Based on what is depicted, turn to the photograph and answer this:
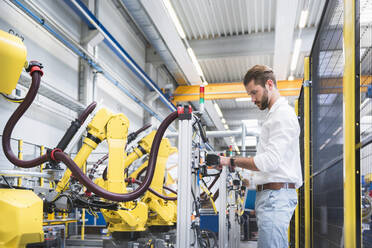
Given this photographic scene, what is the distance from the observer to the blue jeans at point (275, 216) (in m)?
2.23

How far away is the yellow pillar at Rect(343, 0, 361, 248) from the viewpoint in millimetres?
1732

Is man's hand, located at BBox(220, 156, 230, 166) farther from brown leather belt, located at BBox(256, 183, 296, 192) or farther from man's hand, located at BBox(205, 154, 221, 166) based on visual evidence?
brown leather belt, located at BBox(256, 183, 296, 192)

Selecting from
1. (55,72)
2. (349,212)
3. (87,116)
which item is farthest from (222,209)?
(55,72)

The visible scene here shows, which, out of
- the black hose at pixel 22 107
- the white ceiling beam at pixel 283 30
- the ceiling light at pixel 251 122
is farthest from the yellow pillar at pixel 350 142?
the ceiling light at pixel 251 122

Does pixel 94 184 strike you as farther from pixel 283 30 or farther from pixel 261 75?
pixel 283 30

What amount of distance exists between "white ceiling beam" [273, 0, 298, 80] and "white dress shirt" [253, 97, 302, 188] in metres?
5.45

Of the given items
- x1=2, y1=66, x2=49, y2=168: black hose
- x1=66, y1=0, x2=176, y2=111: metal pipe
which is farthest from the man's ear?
x1=66, y1=0, x2=176, y2=111: metal pipe

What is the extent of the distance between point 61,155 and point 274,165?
2.19m

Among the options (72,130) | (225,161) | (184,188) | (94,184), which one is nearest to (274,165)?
(225,161)

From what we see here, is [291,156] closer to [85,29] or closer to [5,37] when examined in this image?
[5,37]

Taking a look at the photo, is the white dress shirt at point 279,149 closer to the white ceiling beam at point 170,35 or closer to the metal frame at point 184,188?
the metal frame at point 184,188

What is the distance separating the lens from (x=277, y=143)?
2.26 metres

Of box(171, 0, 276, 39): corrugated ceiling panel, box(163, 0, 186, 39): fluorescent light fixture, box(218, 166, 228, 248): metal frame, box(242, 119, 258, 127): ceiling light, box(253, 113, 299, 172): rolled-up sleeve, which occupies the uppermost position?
box(171, 0, 276, 39): corrugated ceiling panel

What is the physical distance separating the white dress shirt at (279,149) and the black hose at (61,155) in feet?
2.56
